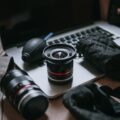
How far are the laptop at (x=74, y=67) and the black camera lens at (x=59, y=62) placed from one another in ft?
0.07

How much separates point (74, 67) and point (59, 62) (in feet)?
0.42

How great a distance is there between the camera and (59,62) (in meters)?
0.71

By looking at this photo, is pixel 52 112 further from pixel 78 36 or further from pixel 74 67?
pixel 78 36

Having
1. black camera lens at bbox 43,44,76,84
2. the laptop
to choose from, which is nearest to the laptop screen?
the laptop

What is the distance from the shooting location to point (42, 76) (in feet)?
2.63

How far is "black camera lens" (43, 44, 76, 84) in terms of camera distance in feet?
2.35

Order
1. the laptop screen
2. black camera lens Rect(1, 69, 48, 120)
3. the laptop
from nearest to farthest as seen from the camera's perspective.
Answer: black camera lens Rect(1, 69, 48, 120)
the laptop
the laptop screen

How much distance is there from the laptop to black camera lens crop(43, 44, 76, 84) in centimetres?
2

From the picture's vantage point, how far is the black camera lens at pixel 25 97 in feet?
2.13

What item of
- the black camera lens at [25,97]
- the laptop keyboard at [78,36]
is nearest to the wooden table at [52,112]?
the black camera lens at [25,97]

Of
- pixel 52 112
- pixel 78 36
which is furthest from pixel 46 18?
pixel 52 112

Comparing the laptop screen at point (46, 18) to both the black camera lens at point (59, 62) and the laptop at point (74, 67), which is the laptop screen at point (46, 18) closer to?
the laptop at point (74, 67)

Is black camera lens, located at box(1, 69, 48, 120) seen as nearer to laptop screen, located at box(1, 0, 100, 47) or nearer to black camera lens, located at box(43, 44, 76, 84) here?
black camera lens, located at box(43, 44, 76, 84)

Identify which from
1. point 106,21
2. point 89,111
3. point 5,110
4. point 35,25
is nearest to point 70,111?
point 89,111
